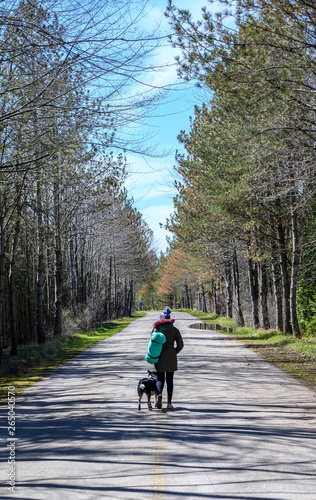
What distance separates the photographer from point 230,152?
16047 mm

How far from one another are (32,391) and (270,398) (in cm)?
528

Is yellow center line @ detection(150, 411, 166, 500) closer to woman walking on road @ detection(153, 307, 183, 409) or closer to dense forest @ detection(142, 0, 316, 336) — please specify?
woman walking on road @ detection(153, 307, 183, 409)

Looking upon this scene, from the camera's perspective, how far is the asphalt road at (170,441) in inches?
210

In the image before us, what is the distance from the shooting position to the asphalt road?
5.34m

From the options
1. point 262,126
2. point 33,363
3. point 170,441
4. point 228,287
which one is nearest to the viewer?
point 170,441

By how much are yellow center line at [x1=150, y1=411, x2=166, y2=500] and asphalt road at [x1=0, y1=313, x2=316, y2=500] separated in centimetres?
1

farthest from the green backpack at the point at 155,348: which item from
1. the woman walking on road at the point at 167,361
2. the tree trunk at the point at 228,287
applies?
the tree trunk at the point at 228,287

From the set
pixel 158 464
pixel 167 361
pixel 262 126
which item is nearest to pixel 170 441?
pixel 158 464

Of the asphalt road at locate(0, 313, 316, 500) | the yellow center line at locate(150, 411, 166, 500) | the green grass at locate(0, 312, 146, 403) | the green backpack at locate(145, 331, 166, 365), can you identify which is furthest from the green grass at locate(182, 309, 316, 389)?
the green grass at locate(0, 312, 146, 403)

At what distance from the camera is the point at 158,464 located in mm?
6086

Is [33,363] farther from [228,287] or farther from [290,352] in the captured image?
[228,287]

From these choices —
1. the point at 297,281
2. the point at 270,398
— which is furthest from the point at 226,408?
the point at 297,281

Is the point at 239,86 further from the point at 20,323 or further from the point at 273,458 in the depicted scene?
the point at 20,323

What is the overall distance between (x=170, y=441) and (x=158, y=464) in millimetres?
1057
